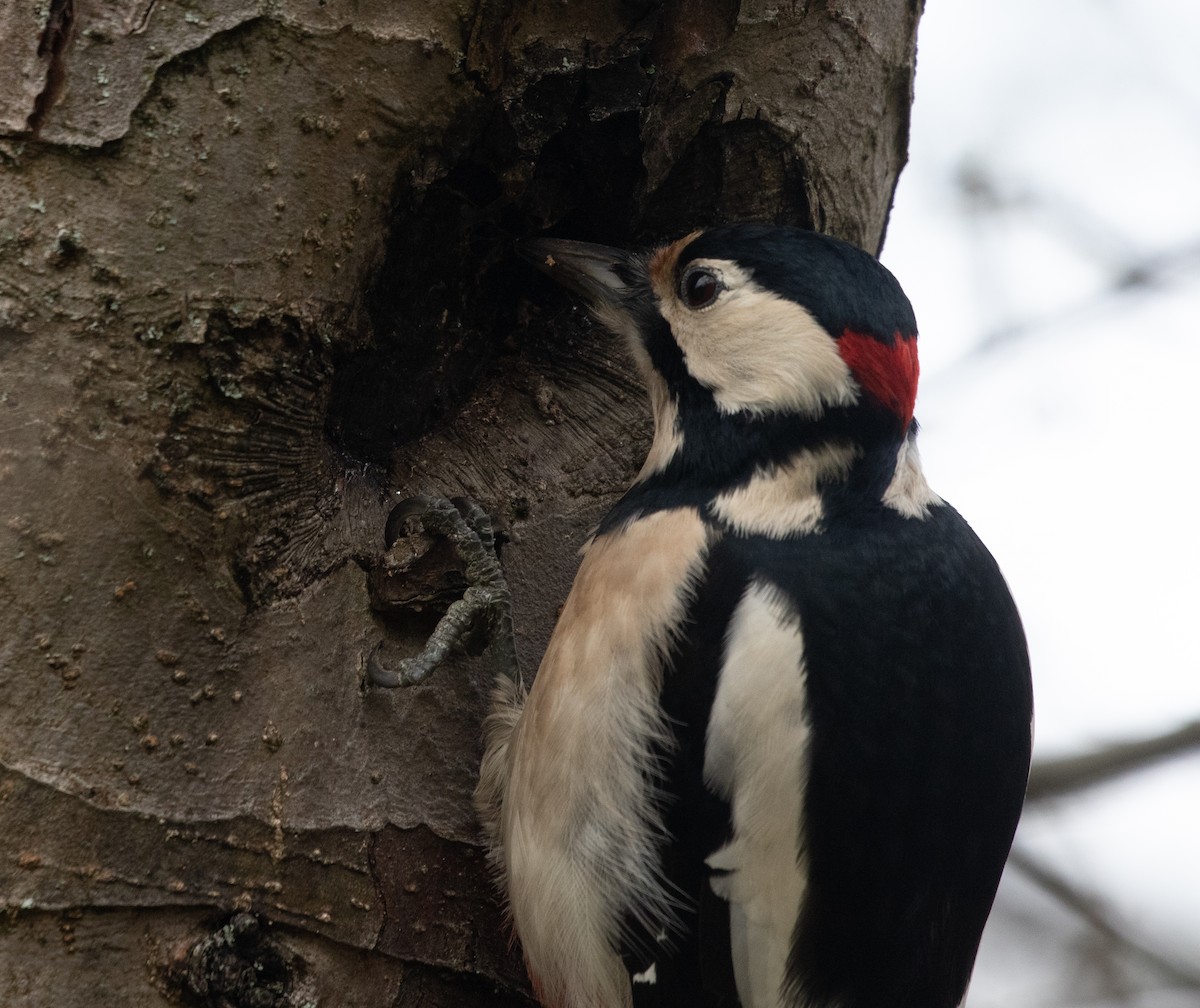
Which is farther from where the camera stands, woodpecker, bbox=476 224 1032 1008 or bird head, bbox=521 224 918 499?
bird head, bbox=521 224 918 499

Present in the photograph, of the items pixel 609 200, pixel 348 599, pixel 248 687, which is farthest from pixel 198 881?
pixel 609 200

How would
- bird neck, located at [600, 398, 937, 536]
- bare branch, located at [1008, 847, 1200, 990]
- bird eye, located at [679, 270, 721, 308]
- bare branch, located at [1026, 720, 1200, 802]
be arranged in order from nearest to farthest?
bird neck, located at [600, 398, 937, 536] → bird eye, located at [679, 270, 721, 308] → bare branch, located at [1026, 720, 1200, 802] → bare branch, located at [1008, 847, 1200, 990]

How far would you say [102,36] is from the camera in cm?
133

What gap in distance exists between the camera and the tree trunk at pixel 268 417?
1295mm

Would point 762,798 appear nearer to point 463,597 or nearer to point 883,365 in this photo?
point 463,597

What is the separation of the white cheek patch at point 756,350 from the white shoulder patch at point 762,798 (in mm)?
381

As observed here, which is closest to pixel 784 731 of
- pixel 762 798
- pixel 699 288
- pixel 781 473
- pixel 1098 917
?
pixel 762 798

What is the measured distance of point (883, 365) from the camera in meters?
1.83

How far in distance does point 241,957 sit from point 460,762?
1.43ft

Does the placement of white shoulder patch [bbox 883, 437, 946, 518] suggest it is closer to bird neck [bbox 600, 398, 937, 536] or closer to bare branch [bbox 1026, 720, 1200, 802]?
bird neck [bbox 600, 398, 937, 536]

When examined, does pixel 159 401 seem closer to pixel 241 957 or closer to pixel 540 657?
pixel 241 957

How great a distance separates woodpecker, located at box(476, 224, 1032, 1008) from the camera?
1632 millimetres

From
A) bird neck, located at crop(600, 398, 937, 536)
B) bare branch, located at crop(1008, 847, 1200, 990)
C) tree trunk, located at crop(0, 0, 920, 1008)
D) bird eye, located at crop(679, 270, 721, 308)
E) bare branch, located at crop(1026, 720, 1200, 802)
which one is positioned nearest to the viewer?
tree trunk, located at crop(0, 0, 920, 1008)

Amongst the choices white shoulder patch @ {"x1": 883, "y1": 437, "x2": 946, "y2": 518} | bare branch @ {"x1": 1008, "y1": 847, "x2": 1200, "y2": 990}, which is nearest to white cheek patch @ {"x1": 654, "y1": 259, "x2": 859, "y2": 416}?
white shoulder patch @ {"x1": 883, "y1": 437, "x2": 946, "y2": 518}
